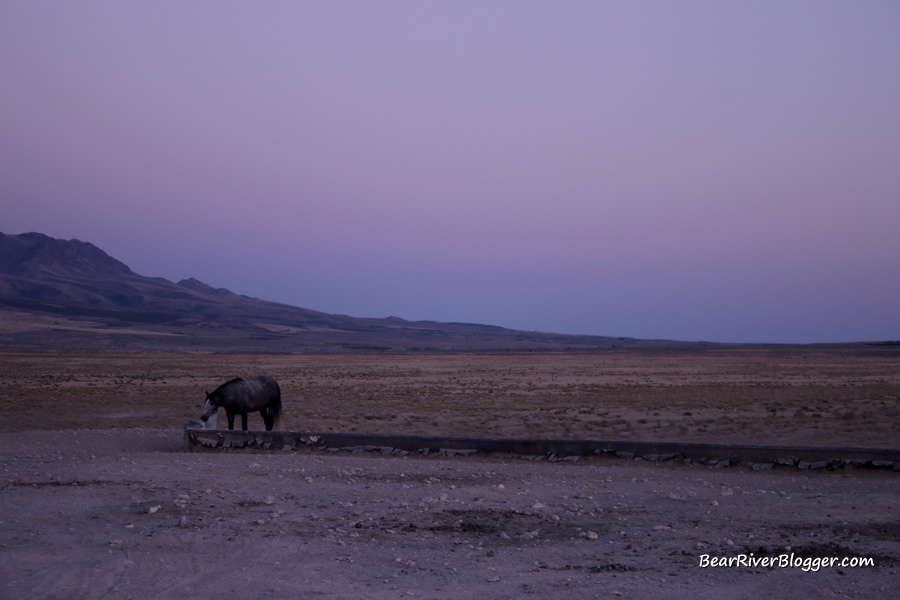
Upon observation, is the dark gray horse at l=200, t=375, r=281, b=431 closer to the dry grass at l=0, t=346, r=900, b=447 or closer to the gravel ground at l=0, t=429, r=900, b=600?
the dry grass at l=0, t=346, r=900, b=447

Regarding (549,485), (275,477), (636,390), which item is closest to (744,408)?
(636,390)

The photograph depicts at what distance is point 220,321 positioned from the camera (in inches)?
7613

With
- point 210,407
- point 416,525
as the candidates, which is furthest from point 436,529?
point 210,407

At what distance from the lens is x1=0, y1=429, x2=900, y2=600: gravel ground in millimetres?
6723

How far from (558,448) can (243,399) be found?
745cm

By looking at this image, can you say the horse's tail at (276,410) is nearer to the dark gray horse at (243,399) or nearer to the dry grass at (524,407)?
the dark gray horse at (243,399)

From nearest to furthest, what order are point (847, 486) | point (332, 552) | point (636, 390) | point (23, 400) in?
1. point (332, 552)
2. point (847, 486)
3. point (23, 400)
4. point (636, 390)

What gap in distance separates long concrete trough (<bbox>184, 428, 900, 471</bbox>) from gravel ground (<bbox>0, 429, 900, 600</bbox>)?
0.25 m

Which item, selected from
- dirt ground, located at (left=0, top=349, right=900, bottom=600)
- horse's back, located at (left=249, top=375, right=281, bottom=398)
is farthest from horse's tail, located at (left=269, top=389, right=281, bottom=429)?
dirt ground, located at (left=0, top=349, right=900, bottom=600)

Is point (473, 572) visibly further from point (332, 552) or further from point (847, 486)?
point (847, 486)

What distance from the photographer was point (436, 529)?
8.67m

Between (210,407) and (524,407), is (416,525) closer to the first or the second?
(210,407)

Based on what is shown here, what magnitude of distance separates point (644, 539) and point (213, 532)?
4577 mm

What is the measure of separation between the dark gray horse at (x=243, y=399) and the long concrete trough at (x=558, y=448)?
1.59m
